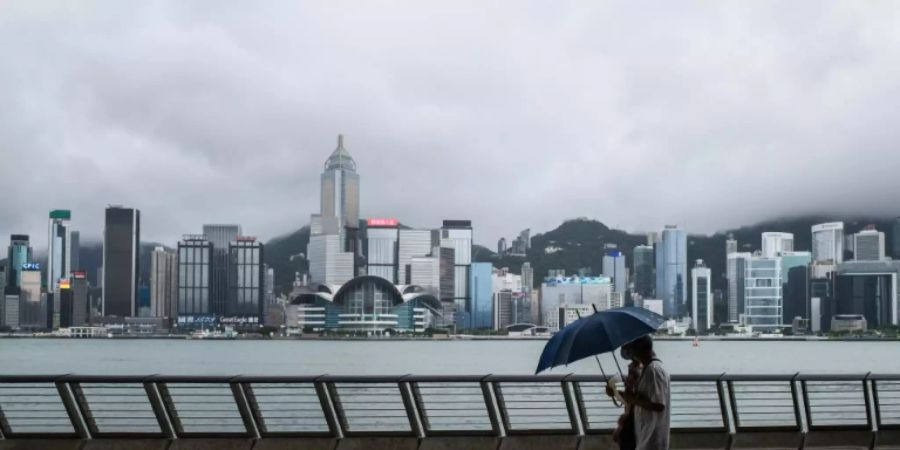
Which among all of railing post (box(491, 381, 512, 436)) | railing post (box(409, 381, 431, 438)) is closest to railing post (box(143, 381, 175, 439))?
railing post (box(409, 381, 431, 438))

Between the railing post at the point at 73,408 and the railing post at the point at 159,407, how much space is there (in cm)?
83

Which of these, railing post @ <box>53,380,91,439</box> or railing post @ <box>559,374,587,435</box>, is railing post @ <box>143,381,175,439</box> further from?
railing post @ <box>559,374,587,435</box>

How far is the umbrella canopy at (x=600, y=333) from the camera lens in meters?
9.18

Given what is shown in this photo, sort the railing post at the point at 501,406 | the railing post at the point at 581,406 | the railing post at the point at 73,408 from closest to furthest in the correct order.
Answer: the railing post at the point at 73,408, the railing post at the point at 501,406, the railing post at the point at 581,406

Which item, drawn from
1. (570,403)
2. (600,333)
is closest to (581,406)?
(570,403)

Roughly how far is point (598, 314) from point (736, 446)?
5.65m

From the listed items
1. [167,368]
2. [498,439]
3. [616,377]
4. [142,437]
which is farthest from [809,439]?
[167,368]

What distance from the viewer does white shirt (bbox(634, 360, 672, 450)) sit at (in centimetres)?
935

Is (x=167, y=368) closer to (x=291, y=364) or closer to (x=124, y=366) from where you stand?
(x=124, y=366)

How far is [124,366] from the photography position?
345ft

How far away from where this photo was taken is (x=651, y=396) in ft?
30.8

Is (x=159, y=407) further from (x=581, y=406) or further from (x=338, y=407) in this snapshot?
(x=581, y=406)

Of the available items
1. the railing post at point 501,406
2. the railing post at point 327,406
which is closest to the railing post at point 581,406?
the railing post at point 501,406

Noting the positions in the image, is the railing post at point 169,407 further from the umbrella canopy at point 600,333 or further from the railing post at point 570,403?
the umbrella canopy at point 600,333
